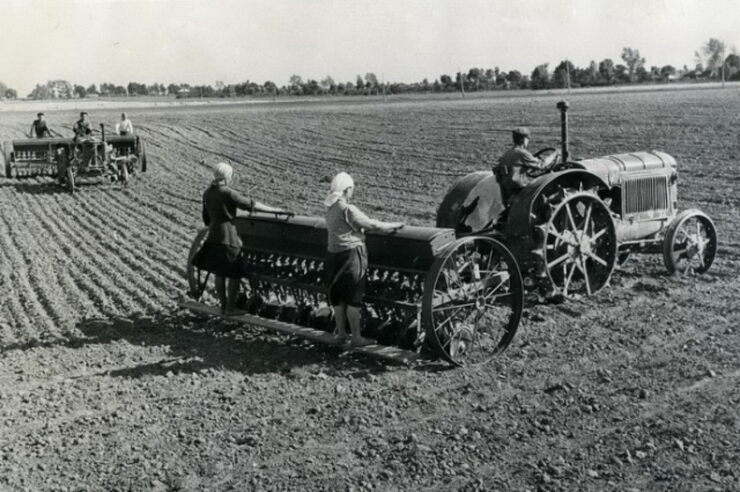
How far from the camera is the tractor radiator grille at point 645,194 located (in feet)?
29.9

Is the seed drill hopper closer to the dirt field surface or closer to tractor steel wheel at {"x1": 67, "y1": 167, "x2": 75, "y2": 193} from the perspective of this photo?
tractor steel wheel at {"x1": 67, "y1": 167, "x2": 75, "y2": 193}

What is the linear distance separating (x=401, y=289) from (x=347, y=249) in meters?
0.68

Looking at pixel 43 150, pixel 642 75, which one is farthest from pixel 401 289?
pixel 642 75

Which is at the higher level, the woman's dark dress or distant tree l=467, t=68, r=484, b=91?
distant tree l=467, t=68, r=484, b=91

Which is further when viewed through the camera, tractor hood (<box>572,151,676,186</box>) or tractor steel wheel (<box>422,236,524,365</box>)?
tractor hood (<box>572,151,676,186</box>)

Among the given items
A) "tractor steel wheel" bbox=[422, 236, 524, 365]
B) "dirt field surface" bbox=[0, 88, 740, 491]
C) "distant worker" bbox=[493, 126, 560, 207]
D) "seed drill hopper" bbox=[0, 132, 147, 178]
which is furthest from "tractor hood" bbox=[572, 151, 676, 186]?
"seed drill hopper" bbox=[0, 132, 147, 178]

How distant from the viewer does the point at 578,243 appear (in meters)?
8.23

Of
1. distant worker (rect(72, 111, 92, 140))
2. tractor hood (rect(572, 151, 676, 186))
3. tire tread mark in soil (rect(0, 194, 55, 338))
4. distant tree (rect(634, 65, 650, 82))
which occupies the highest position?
distant tree (rect(634, 65, 650, 82))

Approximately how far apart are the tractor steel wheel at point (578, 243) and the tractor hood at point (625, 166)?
0.44 m

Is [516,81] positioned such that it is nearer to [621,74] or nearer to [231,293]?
[621,74]

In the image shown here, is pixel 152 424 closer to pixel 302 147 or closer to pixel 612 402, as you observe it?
pixel 612 402

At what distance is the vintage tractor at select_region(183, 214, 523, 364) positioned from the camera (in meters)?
6.68

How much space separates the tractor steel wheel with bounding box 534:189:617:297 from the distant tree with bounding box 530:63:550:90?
5991 centimetres

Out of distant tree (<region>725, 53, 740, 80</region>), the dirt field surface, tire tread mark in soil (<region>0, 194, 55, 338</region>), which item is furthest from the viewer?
distant tree (<region>725, 53, 740, 80</region>)
